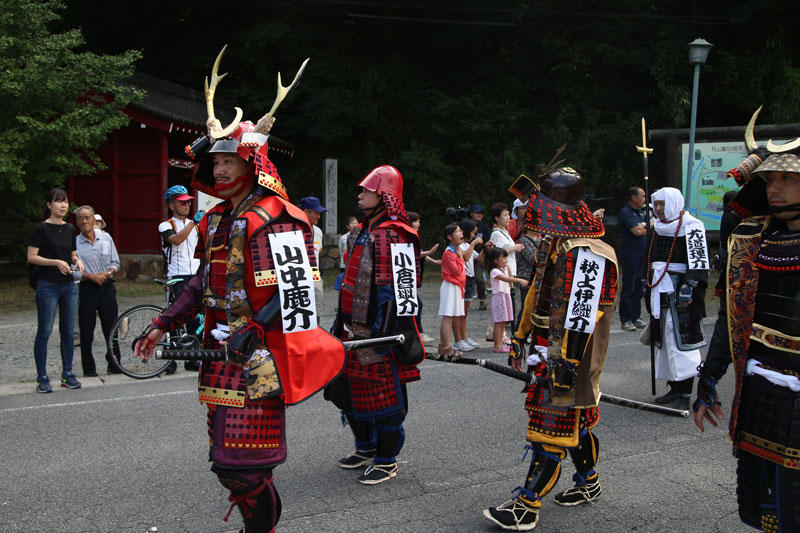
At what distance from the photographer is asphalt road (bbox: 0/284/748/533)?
13.9ft

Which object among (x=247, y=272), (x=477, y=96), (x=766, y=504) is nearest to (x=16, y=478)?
(x=247, y=272)

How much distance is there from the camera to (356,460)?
16.9ft

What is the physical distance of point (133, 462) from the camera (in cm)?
519

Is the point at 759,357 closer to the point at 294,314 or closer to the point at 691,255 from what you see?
the point at 294,314

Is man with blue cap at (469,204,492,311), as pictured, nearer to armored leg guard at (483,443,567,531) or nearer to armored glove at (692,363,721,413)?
armored leg guard at (483,443,567,531)

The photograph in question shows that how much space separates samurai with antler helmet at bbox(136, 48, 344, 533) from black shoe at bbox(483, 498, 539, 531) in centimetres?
126

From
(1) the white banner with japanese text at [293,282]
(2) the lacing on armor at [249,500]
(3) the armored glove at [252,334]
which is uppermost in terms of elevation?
(1) the white banner with japanese text at [293,282]

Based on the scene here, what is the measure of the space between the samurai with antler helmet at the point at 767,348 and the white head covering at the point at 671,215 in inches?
135

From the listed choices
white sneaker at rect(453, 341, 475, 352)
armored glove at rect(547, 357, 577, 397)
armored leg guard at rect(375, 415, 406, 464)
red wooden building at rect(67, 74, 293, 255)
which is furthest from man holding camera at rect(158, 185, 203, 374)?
red wooden building at rect(67, 74, 293, 255)

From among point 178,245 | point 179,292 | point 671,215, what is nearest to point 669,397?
point 671,215

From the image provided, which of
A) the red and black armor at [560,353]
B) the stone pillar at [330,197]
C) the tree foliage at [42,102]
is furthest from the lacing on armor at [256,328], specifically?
the stone pillar at [330,197]

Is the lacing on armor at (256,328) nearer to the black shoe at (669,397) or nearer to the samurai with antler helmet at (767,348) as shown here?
the samurai with antler helmet at (767,348)

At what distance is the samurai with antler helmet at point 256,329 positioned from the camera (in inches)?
133

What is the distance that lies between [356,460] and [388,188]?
1.90 metres
